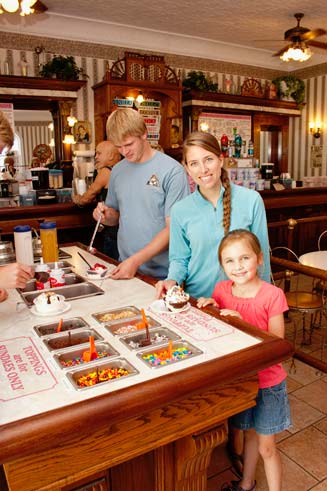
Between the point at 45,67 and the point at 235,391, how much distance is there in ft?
20.8

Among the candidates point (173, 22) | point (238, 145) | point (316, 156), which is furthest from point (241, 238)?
point (316, 156)

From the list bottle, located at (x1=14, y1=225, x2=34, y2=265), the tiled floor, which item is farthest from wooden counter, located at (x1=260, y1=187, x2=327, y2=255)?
bottle, located at (x1=14, y1=225, x2=34, y2=265)

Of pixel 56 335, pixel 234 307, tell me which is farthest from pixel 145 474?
pixel 234 307

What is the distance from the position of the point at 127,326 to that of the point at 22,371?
460 mm

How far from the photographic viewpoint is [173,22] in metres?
6.97

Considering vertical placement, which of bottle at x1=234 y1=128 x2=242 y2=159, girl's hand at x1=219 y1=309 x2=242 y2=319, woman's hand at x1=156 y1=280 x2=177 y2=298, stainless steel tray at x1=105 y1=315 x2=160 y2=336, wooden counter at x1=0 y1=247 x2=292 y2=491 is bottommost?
wooden counter at x1=0 y1=247 x2=292 y2=491

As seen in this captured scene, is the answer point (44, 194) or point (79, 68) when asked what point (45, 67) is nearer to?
point (79, 68)

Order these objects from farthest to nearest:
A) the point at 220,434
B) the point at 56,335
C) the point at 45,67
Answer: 1. the point at 45,67
2. the point at 56,335
3. the point at 220,434

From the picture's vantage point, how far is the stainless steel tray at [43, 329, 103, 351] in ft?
5.05

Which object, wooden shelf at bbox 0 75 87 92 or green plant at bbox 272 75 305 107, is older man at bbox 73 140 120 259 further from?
green plant at bbox 272 75 305 107

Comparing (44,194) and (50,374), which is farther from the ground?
(44,194)

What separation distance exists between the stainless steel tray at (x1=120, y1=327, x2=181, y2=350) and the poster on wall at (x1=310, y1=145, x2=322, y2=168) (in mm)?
8514

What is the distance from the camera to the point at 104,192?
3.92 m

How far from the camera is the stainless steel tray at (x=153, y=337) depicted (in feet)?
4.89
